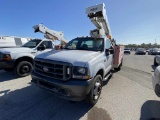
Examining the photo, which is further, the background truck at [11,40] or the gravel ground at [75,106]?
the background truck at [11,40]

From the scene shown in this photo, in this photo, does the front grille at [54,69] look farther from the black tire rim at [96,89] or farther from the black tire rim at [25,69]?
the black tire rim at [25,69]

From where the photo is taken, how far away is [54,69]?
3.13 metres

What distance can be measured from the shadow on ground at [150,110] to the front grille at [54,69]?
83.3 inches

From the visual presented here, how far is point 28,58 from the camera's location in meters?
6.36

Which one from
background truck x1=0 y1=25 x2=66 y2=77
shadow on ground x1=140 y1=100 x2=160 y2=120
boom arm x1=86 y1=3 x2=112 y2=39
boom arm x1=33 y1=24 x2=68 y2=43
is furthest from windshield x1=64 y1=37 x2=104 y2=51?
boom arm x1=33 y1=24 x2=68 y2=43

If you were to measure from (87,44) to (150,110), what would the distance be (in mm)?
2825

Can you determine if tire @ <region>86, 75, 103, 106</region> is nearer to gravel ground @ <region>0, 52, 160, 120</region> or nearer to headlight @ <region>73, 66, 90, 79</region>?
gravel ground @ <region>0, 52, 160, 120</region>

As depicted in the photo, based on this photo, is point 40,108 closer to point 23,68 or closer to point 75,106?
point 75,106

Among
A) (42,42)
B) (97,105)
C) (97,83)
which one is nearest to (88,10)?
(42,42)

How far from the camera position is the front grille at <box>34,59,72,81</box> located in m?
2.96

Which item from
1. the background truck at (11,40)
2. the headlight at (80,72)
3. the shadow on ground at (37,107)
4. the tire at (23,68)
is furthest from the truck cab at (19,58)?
the background truck at (11,40)

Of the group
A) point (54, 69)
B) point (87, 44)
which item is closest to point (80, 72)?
point (54, 69)

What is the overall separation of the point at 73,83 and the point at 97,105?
4.12 ft

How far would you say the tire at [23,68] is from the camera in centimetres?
587
